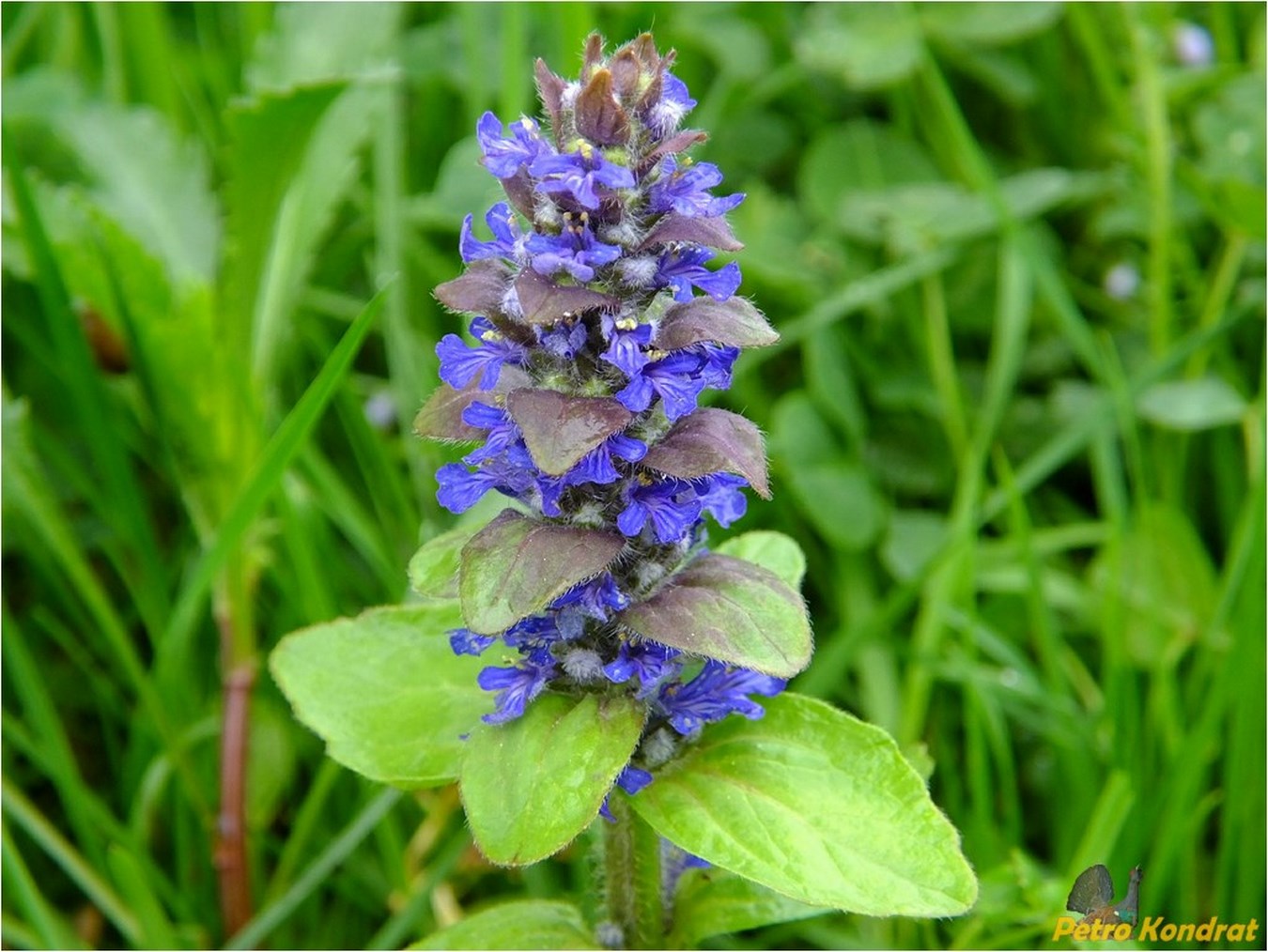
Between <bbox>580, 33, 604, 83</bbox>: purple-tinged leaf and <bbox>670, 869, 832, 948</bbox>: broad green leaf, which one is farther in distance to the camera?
<bbox>670, 869, 832, 948</bbox>: broad green leaf

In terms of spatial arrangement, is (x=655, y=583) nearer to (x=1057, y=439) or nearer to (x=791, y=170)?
(x=1057, y=439)

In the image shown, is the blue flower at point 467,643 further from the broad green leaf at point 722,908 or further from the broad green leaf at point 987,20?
the broad green leaf at point 987,20

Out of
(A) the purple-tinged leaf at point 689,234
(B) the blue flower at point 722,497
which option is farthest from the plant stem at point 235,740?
(A) the purple-tinged leaf at point 689,234

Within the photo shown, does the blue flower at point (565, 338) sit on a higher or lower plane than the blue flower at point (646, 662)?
higher

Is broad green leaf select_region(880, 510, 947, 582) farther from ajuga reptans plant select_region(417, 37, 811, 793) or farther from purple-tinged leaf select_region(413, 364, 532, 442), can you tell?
purple-tinged leaf select_region(413, 364, 532, 442)

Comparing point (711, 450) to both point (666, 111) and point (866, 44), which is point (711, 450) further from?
point (866, 44)

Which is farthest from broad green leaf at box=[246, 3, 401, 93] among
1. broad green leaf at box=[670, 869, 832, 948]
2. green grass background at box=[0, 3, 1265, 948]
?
broad green leaf at box=[670, 869, 832, 948]

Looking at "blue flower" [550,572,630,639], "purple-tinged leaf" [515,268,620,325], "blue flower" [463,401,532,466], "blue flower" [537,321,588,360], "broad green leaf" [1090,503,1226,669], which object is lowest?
A: "broad green leaf" [1090,503,1226,669]
